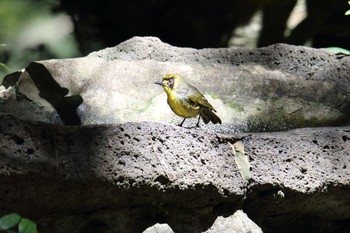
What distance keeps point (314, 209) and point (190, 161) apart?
0.56 metres

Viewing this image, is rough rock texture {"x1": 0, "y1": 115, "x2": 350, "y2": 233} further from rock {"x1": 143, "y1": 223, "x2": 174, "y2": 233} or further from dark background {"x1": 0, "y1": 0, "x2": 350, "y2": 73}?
dark background {"x1": 0, "y1": 0, "x2": 350, "y2": 73}

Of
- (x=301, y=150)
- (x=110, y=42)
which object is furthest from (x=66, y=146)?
(x=110, y=42)

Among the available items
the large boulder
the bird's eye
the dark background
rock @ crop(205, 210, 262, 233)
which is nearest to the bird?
the bird's eye

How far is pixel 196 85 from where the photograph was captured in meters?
2.88

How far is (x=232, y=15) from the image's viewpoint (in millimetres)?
3865

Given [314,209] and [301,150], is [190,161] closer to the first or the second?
[301,150]

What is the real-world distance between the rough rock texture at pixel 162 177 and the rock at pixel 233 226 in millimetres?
21

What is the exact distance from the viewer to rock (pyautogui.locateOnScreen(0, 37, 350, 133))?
2666 millimetres

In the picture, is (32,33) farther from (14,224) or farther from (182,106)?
(14,224)

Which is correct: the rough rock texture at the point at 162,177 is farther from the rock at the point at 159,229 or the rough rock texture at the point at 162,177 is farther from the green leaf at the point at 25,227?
the green leaf at the point at 25,227

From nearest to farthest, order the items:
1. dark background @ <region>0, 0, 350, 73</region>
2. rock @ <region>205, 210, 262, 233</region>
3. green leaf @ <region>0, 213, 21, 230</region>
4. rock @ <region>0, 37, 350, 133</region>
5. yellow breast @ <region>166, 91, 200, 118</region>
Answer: green leaf @ <region>0, 213, 21, 230</region> < rock @ <region>205, 210, 262, 233</region> < yellow breast @ <region>166, 91, 200, 118</region> < rock @ <region>0, 37, 350, 133</region> < dark background @ <region>0, 0, 350, 73</region>

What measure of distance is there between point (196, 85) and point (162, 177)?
1.18 metres

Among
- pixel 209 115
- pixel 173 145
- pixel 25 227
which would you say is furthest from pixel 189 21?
pixel 25 227

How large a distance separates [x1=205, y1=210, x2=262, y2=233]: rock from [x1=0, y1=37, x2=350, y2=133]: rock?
28.6 inches
